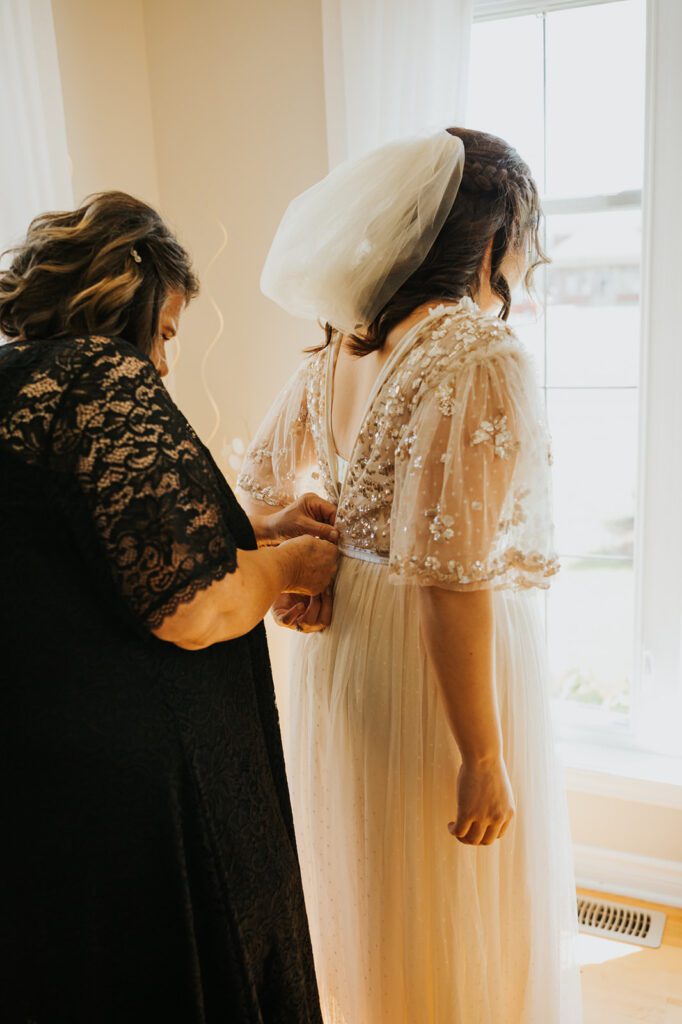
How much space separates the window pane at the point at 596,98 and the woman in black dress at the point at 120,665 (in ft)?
4.32

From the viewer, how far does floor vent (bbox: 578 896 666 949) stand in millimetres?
2076

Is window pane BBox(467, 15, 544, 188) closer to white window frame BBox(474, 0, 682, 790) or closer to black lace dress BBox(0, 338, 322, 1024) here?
white window frame BBox(474, 0, 682, 790)

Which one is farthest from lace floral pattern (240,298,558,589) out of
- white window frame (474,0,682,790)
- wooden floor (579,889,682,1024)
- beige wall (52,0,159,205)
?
beige wall (52,0,159,205)

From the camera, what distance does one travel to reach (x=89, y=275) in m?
1.03

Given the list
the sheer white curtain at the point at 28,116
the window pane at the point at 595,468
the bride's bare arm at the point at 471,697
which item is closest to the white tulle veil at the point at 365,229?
the bride's bare arm at the point at 471,697

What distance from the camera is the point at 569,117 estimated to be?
2.06 metres

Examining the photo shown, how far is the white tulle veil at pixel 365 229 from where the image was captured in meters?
1.13

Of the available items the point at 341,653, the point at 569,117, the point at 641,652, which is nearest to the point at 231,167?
the point at 569,117

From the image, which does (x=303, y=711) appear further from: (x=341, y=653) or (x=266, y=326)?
(x=266, y=326)

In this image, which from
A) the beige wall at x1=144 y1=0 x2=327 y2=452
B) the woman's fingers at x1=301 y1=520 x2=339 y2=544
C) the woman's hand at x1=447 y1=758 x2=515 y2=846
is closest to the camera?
the woman's hand at x1=447 y1=758 x2=515 y2=846

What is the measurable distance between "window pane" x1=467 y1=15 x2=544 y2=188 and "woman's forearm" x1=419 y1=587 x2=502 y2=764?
1.40 meters

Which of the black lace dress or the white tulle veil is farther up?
the white tulle veil

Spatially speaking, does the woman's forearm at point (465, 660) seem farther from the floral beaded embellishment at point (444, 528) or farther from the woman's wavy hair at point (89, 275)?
the woman's wavy hair at point (89, 275)

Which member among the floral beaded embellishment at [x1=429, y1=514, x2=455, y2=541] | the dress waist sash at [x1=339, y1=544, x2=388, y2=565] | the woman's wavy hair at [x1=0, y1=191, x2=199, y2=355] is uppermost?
the woman's wavy hair at [x1=0, y1=191, x2=199, y2=355]
